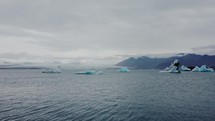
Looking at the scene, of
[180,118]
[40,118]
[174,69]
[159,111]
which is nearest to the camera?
[40,118]

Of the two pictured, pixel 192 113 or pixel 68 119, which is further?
pixel 192 113

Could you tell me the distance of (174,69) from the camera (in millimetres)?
174250

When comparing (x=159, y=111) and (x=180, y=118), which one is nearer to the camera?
(x=180, y=118)

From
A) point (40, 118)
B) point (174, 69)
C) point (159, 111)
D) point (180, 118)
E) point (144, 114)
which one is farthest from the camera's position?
point (174, 69)

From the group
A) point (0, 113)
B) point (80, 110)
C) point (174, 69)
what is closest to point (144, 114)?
point (80, 110)

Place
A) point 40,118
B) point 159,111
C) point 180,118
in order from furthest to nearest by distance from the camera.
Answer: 1. point 159,111
2. point 180,118
3. point 40,118

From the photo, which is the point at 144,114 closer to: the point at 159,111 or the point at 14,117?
the point at 159,111

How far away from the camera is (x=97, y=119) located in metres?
23.2

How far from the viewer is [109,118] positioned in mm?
24031

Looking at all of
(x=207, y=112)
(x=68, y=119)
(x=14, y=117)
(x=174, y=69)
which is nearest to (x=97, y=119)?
(x=68, y=119)

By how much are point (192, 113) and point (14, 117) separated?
21.2 m

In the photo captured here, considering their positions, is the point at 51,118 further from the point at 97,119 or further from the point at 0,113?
the point at 0,113

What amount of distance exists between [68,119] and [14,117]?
5.88 m

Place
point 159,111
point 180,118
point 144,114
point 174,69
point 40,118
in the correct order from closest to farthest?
point 40,118
point 180,118
point 144,114
point 159,111
point 174,69
